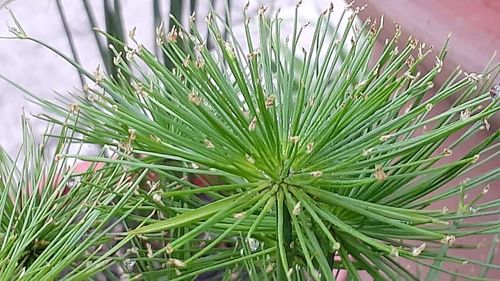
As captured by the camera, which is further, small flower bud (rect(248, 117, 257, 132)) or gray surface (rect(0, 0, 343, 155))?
gray surface (rect(0, 0, 343, 155))

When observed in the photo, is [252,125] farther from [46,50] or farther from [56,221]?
[46,50]

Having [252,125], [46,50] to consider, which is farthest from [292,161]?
[46,50]

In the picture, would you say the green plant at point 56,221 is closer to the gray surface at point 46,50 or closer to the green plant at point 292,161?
the green plant at point 292,161

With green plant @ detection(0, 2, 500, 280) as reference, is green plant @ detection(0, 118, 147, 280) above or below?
below

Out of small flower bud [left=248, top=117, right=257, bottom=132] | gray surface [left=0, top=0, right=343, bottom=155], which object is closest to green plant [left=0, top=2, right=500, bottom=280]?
small flower bud [left=248, top=117, right=257, bottom=132]

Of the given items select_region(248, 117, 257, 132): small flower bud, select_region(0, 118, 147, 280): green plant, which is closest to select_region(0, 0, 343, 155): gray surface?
select_region(0, 118, 147, 280): green plant

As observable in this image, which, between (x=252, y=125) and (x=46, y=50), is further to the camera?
(x=46, y=50)

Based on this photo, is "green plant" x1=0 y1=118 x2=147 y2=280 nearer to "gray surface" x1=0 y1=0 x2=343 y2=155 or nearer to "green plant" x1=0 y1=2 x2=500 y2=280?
"green plant" x1=0 y1=2 x2=500 y2=280

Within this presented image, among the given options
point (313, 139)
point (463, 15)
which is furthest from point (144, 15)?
point (313, 139)

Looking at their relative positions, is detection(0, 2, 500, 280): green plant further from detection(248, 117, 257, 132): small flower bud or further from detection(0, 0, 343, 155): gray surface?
detection(0, 0, 343, 155): gray surface

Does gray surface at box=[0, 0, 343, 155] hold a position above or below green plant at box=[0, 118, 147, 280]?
above

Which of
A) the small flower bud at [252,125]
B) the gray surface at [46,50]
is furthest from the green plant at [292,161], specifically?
the gray surface at [46,50]

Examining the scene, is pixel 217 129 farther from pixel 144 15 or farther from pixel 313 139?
pixel 144 15
